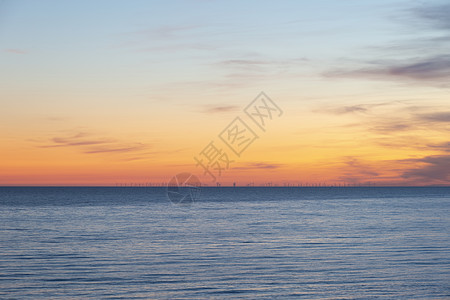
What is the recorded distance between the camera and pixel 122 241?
46.2 m

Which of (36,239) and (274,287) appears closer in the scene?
(274,287)

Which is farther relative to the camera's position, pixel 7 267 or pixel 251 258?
pixel 251 258

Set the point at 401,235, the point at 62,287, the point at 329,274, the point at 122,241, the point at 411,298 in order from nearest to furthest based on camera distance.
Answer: the point at 411,298 < the point at 62,287 < the point at 329,274 < the point at 122,241 < the point at 401,235

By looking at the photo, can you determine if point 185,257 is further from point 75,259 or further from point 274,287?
point 274,287

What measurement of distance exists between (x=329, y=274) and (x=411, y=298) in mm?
6014

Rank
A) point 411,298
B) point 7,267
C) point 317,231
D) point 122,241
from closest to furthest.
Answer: point 411,298, point 7,267, point 122,241, point 317,231

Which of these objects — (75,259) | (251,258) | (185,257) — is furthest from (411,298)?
(75,259)

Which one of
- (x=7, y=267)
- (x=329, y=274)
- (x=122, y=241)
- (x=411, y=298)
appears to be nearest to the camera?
(x=411, y=298)

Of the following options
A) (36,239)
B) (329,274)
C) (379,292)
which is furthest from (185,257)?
(36,239)

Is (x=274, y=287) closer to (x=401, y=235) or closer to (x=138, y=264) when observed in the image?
(x=138, y=264)

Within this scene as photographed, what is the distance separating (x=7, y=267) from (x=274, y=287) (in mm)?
17486

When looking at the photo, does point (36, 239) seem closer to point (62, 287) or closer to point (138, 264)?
point (138, 264)

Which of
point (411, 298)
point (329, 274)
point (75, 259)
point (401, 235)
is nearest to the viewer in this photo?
point (411, 298)

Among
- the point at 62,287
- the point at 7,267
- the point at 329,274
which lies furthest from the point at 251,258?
the point at 7,267
